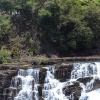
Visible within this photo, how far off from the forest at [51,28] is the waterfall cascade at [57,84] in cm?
593

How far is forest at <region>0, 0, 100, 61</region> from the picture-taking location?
3628 centimetres

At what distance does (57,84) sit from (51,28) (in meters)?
8.83

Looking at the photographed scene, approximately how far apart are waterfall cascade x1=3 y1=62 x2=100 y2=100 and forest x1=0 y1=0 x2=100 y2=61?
593 centimetres

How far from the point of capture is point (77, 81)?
1136 inches

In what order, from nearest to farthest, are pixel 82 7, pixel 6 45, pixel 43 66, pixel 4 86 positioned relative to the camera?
1. pixel 4 86
2. pixel 43 66
3. pixel 6 45
4. pixel 82 7

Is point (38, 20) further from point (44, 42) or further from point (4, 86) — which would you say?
point (4, 86)

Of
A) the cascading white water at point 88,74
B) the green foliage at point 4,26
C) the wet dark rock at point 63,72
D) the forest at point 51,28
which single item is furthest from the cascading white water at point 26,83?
the green foliage at point 4,26

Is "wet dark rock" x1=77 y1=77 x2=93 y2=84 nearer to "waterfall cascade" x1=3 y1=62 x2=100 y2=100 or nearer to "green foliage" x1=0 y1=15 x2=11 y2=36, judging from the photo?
"waterfall cascade" x1=3 y1=62 x2=100 y2=100

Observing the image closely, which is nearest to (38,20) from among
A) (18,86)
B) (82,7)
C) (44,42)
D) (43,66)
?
(44,42)

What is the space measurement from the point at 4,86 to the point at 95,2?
16.2m

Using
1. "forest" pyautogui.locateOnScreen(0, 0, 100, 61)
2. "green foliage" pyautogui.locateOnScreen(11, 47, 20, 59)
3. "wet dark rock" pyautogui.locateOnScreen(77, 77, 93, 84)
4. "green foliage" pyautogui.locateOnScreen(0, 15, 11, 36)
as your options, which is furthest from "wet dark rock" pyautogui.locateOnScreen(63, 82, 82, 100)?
"green foliage" pyautogui.locateOnScreen(0, 15, 11, 36)

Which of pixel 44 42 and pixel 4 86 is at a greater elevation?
pixel 44 42

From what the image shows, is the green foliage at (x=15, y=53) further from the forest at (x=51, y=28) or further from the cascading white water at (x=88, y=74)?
the cascading white water at (x=88, y=74)

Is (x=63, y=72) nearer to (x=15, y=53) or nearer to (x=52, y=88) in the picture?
(x=52, y=88)
